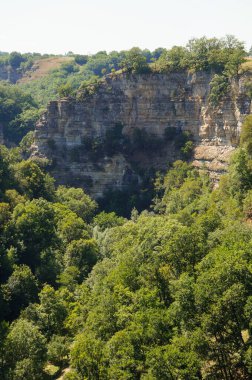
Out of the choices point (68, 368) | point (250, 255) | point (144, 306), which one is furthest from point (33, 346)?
point (250, 255)

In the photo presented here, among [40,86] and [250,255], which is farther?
[40,86]

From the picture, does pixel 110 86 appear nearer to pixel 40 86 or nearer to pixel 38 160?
pixel 38 160

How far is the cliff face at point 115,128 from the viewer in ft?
237

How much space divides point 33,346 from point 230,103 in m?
45.0

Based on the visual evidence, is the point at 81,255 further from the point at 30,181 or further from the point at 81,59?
the point at 81,59

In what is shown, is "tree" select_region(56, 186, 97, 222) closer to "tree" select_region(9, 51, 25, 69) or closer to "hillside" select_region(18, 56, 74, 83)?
"hillside" select_region(18, 56, 74, 83)

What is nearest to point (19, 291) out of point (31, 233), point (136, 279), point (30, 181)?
point (31, 233)

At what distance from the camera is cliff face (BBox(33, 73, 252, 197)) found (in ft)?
237

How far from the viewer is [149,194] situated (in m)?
72.0

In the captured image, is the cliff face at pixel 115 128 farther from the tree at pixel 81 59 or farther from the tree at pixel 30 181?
the tree at pixel 81 59

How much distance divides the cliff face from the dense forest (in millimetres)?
5733

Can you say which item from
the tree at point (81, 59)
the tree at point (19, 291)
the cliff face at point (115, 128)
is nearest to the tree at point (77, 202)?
the cliff face at point (115, 128)

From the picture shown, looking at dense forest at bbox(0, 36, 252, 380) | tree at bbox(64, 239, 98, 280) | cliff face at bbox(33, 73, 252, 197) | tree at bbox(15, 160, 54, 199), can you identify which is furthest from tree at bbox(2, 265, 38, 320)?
cliff face at bbox(33, 73, 252, 197)

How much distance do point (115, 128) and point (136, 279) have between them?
152 ft
